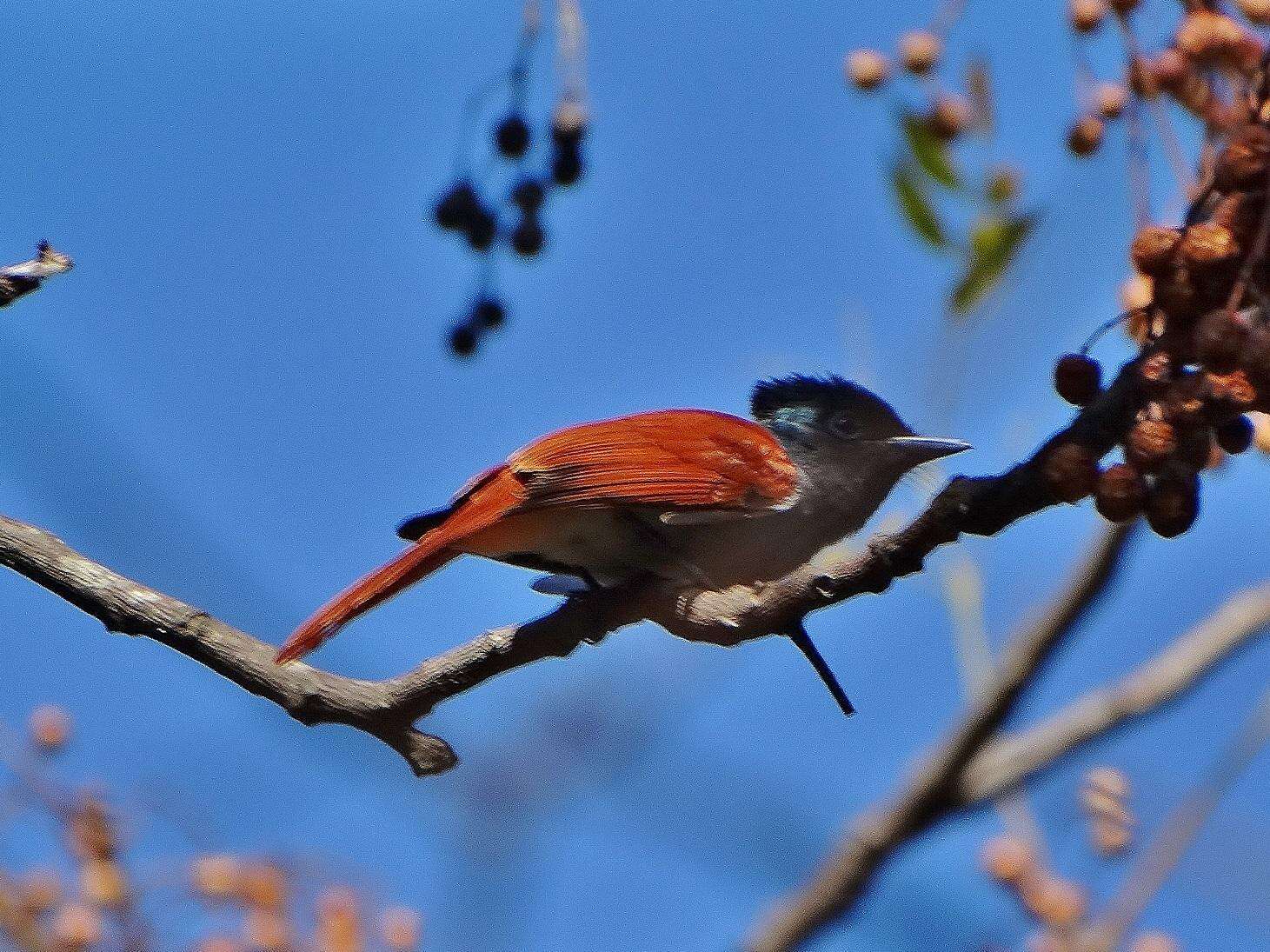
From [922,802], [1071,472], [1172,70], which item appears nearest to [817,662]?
[1071,472]

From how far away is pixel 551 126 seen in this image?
12.5 feet

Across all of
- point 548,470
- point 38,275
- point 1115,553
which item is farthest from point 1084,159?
point 38,275

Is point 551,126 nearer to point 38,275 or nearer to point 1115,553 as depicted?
point 38,275

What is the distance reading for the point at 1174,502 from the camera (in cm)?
220

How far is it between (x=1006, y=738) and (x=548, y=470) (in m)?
2.41

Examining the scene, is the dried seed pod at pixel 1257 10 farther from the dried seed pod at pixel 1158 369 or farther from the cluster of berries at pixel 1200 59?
the dried seed pod at pixel 1158 369

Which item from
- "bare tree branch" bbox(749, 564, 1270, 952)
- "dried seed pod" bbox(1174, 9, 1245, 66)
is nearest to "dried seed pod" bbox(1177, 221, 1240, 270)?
"dried seed pod" bbox(1174, 9, 1245, 66)

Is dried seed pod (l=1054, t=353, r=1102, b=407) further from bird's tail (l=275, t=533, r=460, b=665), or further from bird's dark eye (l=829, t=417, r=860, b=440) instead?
bird's dark eye (l=829, t=417, r=860, b=440)

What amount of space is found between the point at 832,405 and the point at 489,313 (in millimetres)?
1202

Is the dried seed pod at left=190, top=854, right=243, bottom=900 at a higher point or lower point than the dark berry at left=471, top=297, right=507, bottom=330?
lower

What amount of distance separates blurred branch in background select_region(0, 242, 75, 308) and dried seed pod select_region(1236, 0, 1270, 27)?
2396 mm

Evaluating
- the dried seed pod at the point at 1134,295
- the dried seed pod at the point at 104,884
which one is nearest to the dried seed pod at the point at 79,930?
the dried seed pod at the point at 104,884

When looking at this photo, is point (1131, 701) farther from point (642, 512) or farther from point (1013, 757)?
point (642, 512)

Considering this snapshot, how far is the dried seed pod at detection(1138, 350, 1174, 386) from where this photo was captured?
221cm
